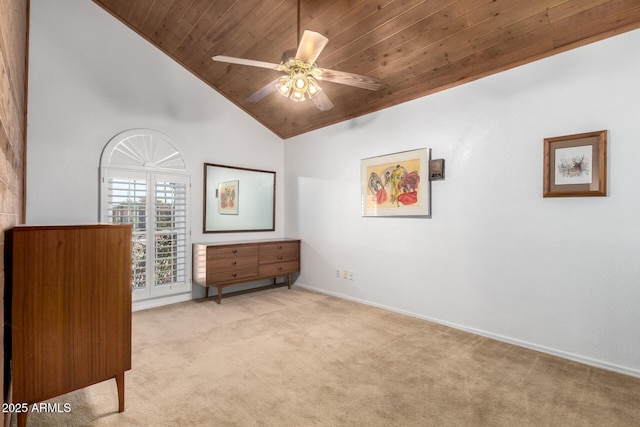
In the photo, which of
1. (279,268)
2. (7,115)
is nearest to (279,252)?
(279,268)

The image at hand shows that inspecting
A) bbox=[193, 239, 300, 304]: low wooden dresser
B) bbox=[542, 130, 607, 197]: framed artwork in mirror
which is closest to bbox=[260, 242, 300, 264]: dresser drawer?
bbox=[193, 239, 300, 304]: low wooden dresser

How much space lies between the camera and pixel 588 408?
6.13ft

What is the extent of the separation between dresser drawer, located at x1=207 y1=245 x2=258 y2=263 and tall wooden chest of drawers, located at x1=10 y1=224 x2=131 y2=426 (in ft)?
6.78

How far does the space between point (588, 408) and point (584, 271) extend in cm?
103

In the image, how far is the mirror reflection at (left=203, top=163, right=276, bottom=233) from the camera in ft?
14.3

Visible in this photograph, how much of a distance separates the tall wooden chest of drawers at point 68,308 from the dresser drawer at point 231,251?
6.78 feet

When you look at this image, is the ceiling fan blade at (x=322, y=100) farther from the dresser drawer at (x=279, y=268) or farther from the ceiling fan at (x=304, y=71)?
the dresser drawer at (x=279, y=268)

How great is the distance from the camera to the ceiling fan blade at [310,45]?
204cm

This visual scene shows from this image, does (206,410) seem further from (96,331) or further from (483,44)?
(483,44)

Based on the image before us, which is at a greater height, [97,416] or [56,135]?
[56,135]

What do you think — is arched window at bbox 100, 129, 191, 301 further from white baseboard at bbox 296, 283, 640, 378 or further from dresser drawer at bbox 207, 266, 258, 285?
white baseboard at bbox 296, 283, 640, 378

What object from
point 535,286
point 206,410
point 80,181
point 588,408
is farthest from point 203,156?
point 588,408

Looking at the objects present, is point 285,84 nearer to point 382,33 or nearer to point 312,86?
point 312,86

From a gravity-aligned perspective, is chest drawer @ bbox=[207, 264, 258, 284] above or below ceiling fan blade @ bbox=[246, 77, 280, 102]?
below
